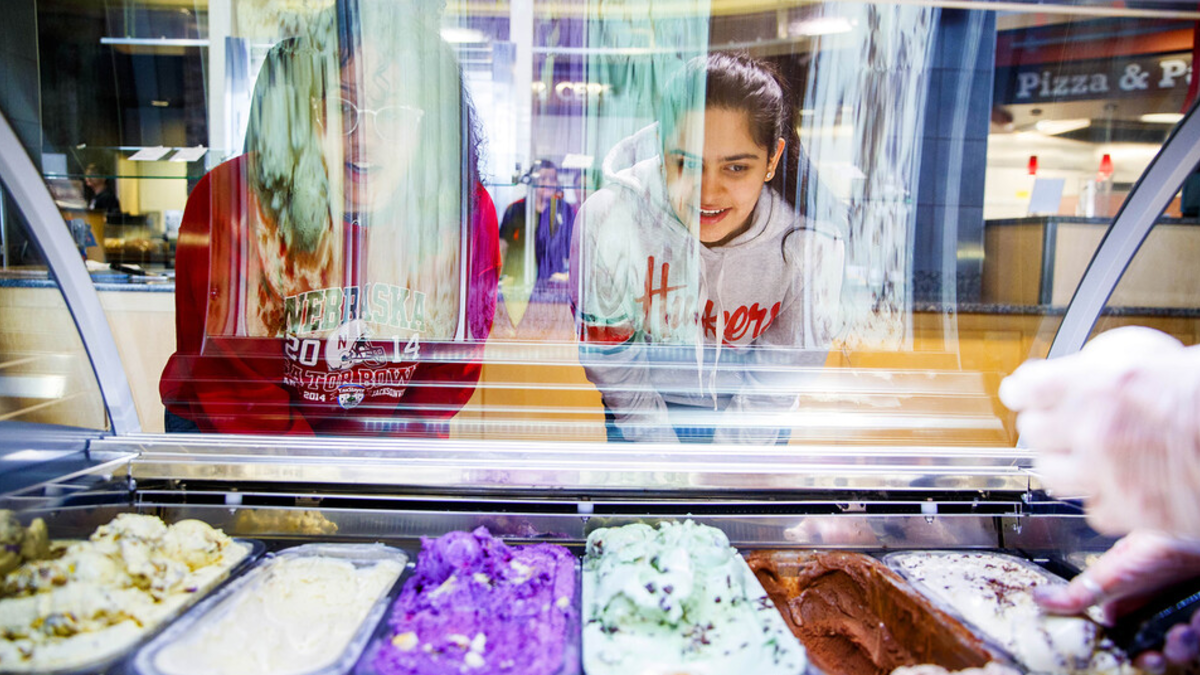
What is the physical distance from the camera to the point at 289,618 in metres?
1.22

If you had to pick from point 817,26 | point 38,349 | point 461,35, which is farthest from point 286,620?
point 817,26

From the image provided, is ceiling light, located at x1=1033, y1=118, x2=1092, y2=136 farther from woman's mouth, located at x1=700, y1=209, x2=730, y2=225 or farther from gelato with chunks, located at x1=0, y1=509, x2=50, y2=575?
gelato with chunks, located at x1=0, y1=509, x2=50, y2=575

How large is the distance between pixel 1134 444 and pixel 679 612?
754 millimetres

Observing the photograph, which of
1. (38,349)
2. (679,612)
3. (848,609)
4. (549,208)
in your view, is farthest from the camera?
(549,208)

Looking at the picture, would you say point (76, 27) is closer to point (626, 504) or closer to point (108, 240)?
point (108, 240)

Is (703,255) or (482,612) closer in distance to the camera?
(482,612)

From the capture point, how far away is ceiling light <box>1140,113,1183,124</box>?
11.3ft

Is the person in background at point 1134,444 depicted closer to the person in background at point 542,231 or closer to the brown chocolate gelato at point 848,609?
the brown chocolate gelato at point 848,609

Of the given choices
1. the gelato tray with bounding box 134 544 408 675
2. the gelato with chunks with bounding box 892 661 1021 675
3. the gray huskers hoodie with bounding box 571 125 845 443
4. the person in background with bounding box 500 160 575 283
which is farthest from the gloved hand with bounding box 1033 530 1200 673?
the person in background with bounding box 500 160 575 283

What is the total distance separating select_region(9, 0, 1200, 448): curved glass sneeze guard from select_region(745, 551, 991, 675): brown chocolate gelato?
0.39 m

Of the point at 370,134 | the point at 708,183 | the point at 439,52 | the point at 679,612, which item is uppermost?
the point at 439,52

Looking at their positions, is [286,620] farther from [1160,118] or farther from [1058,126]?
[1058,126]

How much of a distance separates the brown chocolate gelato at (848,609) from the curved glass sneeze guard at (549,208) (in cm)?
39

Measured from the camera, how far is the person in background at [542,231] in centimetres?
231
